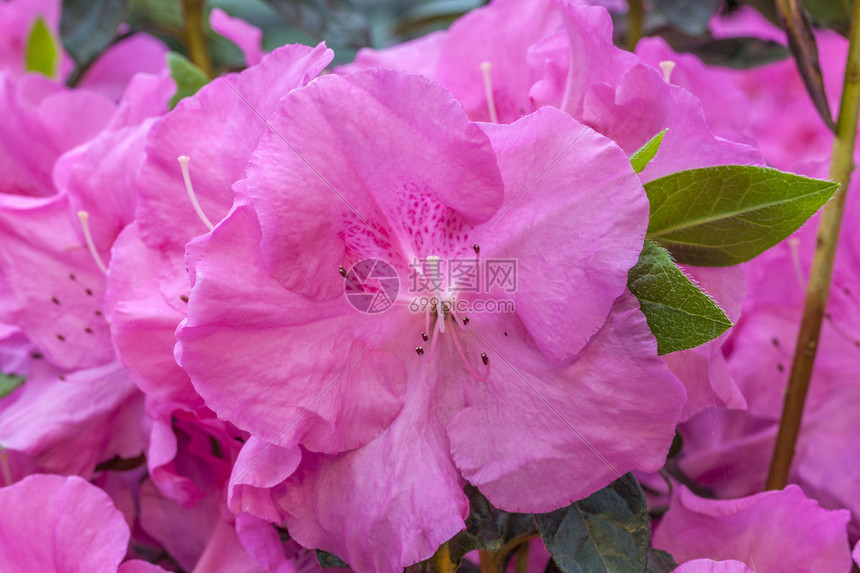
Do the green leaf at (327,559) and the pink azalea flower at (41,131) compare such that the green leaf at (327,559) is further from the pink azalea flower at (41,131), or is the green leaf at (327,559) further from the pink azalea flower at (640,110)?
the pink azalea flower at (41,131)

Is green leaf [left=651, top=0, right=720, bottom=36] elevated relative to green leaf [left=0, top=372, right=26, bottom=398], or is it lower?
elevated

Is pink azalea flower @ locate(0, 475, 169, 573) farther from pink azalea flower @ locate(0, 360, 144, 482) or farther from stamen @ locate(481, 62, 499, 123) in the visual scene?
stamen @ locate(481, 62, 499, 123)

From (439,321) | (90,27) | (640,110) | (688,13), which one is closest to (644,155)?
(640,110)

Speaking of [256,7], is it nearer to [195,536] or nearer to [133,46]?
[133,46]

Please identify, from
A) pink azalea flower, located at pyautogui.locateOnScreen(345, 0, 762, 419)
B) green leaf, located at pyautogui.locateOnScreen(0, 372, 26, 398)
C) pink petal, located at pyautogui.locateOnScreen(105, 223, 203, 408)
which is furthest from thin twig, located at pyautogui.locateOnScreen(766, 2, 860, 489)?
green leaf, located at pyautogui.locateOnScreen(0, 372, 26, 398)

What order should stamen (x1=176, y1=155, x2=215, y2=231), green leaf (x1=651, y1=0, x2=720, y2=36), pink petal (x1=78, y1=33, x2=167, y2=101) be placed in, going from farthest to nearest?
pink petal (x1=78, y1=33, x2=167, y2=101) → green leaf (x1=651, y1=0, x2=720, y2=36) → stamen (x1=176, y1=155, x2=215, y2=231)

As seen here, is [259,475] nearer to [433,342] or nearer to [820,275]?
[433,342]

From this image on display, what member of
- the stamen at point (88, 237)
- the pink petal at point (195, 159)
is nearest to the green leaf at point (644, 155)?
the pink petal at point (195, 159)
